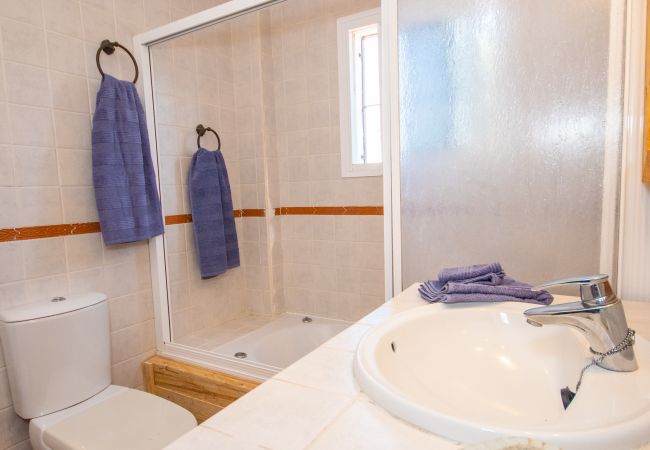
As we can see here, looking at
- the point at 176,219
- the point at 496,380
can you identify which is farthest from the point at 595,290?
the point at 176,219

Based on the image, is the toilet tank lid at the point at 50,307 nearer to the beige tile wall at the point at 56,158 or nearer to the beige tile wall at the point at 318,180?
the beige tile wall at the point at 56,158

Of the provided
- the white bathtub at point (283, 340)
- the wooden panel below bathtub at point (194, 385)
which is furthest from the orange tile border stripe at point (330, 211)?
the wooden panel below bathtub at point (194, 385)

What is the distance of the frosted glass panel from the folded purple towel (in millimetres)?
178

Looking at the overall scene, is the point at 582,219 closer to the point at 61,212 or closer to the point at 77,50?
the point at 61,212

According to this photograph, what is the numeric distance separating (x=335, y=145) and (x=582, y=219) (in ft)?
5.06

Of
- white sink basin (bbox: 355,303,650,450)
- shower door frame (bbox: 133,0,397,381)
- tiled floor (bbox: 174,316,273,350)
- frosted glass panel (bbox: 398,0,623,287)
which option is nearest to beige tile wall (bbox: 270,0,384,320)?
tiled floor (bbox: 174,316,273,350)

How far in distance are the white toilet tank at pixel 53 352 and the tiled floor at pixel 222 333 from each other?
1.88ft

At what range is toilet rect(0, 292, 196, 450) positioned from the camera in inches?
51.8

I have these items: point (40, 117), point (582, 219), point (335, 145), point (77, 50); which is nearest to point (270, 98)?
point (335, 145)

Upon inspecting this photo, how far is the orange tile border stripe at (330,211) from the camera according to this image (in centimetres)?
230

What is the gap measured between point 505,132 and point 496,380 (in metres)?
0.70

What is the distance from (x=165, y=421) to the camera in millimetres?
1369

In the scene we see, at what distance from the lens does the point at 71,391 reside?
1511 millimetres

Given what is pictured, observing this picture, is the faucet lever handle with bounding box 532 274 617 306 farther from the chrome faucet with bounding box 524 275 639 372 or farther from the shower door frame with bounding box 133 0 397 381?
the shower door frame with bounding box 133 0 397 381
